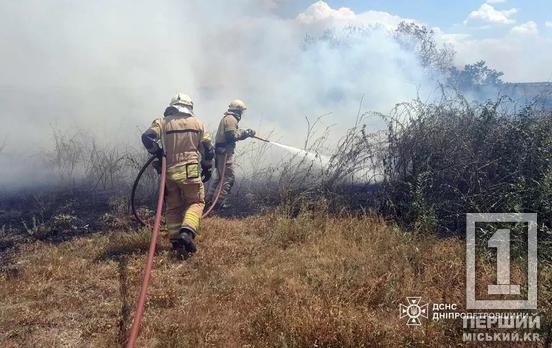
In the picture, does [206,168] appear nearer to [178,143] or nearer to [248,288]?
[178,143]

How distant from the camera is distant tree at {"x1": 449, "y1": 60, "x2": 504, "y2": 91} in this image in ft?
60.4

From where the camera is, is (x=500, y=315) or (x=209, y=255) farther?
(x=209, y=255)

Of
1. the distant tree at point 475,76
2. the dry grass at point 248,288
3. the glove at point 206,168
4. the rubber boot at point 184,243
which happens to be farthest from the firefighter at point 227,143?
the distant tree at point 475,76

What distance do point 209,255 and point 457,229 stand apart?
9.84 ft

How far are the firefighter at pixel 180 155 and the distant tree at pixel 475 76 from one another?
15955 millimetres

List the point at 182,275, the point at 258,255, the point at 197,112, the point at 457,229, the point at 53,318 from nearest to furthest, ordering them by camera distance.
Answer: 1. the point at 53,318
2. the point at 182,275
3. the point at 258,255
4. the point at 457,229
5. the point at 197,112

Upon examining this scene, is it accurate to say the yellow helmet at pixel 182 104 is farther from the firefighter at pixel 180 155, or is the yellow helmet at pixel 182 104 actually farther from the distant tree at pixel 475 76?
the distant tree at pixel 475 76

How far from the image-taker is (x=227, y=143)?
714 centimetres

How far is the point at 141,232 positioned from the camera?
5199mm

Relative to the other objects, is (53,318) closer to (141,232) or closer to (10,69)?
(141,232)

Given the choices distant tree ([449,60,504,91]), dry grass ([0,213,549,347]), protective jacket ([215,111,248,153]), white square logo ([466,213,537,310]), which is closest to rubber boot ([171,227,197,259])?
dry grass ([0,213,549,347])

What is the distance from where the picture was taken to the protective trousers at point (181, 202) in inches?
201

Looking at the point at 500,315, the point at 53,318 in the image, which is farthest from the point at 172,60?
the point at 500,315

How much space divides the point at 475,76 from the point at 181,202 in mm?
17264
